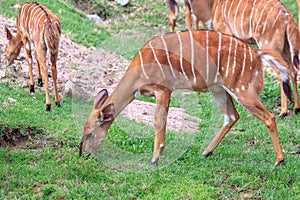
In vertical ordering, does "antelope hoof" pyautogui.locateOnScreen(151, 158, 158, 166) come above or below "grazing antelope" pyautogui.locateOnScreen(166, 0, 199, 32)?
above

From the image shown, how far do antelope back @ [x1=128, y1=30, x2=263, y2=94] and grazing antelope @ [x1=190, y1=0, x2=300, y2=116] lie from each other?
66.9 inches

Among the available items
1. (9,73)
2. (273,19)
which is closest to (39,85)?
(9,73)

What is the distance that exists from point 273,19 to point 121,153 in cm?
266

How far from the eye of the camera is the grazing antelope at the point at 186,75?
5211 millimetres

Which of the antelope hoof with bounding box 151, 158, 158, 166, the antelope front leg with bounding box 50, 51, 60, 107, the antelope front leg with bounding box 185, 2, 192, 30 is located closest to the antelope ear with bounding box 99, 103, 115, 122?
the antelope hoof with bounding box 151, 158, 158, 166

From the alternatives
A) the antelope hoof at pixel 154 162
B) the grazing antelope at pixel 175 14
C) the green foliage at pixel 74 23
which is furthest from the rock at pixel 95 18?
the antelope hoof at pixel 154 162

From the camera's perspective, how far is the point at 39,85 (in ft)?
24.3

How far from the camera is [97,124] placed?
524cm

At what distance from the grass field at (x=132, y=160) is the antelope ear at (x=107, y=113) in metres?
0.29

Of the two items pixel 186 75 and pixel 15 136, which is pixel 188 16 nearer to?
pixel 186 75

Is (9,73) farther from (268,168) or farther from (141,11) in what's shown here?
(141,11)

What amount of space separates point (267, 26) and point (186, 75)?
2.08m

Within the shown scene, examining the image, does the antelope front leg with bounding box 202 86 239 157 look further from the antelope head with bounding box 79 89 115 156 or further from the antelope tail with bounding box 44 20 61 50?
the antelope tail with bounding box 44 20 61 50

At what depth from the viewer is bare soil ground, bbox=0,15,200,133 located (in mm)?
6250
